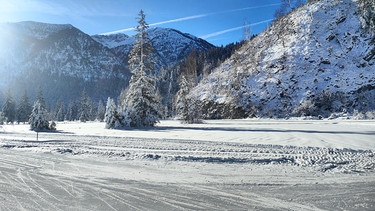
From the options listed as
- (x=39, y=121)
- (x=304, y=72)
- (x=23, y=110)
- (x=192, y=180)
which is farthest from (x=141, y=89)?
(x=23, y=110)

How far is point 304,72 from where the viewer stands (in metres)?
47.2

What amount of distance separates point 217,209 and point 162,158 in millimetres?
5441

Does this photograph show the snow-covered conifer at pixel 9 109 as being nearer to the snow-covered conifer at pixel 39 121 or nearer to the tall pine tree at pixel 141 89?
the snow-covered conifer at pixel 39 121

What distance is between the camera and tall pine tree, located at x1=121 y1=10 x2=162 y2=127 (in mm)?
29391

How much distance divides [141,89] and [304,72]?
31301 millimetres

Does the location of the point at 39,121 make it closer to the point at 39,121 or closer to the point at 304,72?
the point at 39,121

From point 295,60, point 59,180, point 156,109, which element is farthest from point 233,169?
point 295,60

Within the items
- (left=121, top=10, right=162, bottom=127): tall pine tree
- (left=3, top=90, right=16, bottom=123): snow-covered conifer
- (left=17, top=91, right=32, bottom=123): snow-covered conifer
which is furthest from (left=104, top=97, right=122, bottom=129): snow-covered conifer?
(left=3, top=90, right=16, bottom=123): snow-covered conifer

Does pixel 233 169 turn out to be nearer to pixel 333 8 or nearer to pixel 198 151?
pixel 198 151

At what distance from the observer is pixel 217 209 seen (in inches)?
215

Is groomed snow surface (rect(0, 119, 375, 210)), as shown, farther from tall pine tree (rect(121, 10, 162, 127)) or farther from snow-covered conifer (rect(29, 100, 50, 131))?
snow-covered conifer (rect(29, 100, 50, 131))

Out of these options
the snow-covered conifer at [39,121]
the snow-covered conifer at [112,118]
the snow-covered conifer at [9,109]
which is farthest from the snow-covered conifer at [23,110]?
the snow-covered conifer at [112,118]

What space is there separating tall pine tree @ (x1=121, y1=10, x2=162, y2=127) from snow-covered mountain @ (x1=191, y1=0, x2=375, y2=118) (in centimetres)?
2084

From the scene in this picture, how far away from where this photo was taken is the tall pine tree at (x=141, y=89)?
29391 mm
